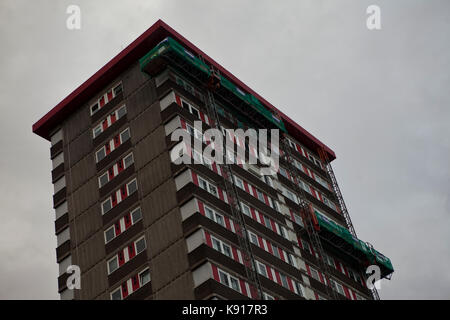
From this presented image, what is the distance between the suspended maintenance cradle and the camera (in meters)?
97.6

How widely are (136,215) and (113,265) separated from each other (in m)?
5.76

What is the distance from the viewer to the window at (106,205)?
3725 inches

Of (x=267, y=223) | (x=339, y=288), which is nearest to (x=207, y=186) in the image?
(x=267, y=223)

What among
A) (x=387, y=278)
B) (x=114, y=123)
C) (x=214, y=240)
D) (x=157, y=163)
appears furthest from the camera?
(x=387, y=278)

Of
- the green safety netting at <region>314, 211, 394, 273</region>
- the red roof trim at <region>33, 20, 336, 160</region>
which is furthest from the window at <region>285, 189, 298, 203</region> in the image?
the red roof trim at <region>33, 20, 336, 160</region>

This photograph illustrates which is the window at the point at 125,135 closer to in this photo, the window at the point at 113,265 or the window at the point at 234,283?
the window at the point at 113,265

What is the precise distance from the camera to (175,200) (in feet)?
288

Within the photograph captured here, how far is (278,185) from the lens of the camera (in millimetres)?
109312

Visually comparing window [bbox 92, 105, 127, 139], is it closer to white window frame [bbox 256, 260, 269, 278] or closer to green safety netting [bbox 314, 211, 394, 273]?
white window frame [bbox 256, 260, 269, 278]

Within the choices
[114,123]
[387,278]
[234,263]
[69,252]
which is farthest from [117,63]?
[387,278]

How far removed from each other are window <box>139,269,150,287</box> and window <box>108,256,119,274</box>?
4.48 metres

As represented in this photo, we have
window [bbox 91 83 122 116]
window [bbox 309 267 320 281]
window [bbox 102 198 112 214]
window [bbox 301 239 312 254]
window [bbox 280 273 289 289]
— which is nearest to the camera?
window [bbox 280 273 289 289]
